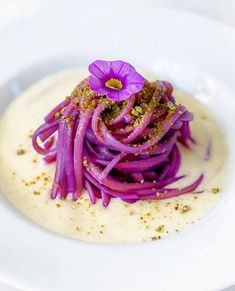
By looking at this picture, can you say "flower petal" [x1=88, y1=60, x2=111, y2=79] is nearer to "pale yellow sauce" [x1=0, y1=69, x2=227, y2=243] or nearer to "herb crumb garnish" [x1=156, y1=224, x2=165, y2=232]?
"pale yellow sauce" [x1=0, y1=69, x2=227, y2=243]

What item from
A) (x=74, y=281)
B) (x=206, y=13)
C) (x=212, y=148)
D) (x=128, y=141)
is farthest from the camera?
(x=206, y=13)

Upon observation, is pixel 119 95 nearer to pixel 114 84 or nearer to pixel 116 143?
pixel 114 84

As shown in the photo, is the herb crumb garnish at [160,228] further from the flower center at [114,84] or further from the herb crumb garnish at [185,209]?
the flower center at [114,84]

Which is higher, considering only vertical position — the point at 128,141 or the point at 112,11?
the point at 112,11


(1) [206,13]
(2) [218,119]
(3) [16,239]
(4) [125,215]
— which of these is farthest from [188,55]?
(3) [16,239]

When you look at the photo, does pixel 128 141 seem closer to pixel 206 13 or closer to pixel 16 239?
pixel 16 239

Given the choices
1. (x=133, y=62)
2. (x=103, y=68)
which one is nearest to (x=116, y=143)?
(x=103, y=68)
